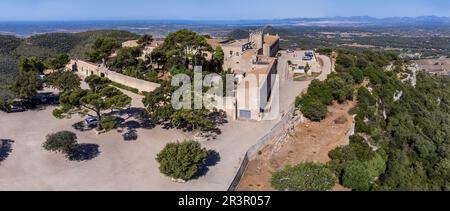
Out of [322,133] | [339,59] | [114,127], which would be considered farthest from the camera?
[339,59]

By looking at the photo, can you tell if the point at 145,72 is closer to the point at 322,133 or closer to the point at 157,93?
the point at 157,93

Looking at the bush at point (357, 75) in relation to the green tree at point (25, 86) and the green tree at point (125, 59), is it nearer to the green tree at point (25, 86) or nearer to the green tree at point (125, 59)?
the green tree at point (125, 59)

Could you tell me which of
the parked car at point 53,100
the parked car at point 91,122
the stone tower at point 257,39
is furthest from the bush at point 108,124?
the stone tower at point 257,39

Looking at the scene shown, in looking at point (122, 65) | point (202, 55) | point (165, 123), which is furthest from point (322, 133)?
point (122, 65)

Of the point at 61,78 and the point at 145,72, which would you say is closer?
the point at 61,78

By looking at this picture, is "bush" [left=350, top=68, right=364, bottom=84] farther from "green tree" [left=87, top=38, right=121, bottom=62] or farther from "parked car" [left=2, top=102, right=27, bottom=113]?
"parked car" [left=2, top=102, right=27, bottom=113]

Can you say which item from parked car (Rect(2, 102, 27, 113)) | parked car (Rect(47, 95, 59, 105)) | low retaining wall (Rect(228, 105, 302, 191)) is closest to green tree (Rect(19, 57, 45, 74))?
parked car (Rect(47, 95, 59, 105))

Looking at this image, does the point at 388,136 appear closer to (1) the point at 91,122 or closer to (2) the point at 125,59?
(1) the point at 91,122
